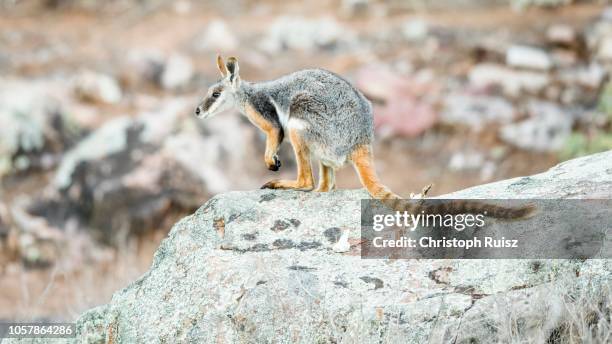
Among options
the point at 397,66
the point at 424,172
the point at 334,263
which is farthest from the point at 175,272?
the point at 397,66

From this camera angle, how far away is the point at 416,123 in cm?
1506

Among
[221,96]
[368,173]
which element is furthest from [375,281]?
[221,96]

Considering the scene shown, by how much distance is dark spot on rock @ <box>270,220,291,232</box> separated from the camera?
19.5 ft

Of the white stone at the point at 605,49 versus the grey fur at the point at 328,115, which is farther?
the white stone at the point at 605,49

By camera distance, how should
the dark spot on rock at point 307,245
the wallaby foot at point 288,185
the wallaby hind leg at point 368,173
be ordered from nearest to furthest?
1. the dark spot on rock at point 307,245
2. the wallaby hind leg at point 368,173
3. the wallaby foot at point 288,185

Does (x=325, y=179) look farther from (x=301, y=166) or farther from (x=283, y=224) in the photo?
(x=283, y=224)

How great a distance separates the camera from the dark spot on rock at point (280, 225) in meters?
5.95

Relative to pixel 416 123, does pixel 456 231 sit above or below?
below

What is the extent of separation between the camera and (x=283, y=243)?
5797mm

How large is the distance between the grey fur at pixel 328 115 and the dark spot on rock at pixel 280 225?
0.88m

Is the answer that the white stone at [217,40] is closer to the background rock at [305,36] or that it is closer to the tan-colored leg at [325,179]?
the background rock at [305,36]

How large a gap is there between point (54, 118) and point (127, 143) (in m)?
1.91

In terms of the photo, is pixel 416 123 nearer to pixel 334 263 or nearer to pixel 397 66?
pixel 397 66

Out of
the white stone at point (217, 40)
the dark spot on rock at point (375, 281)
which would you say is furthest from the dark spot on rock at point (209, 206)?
the white stone at point (217, 40)
